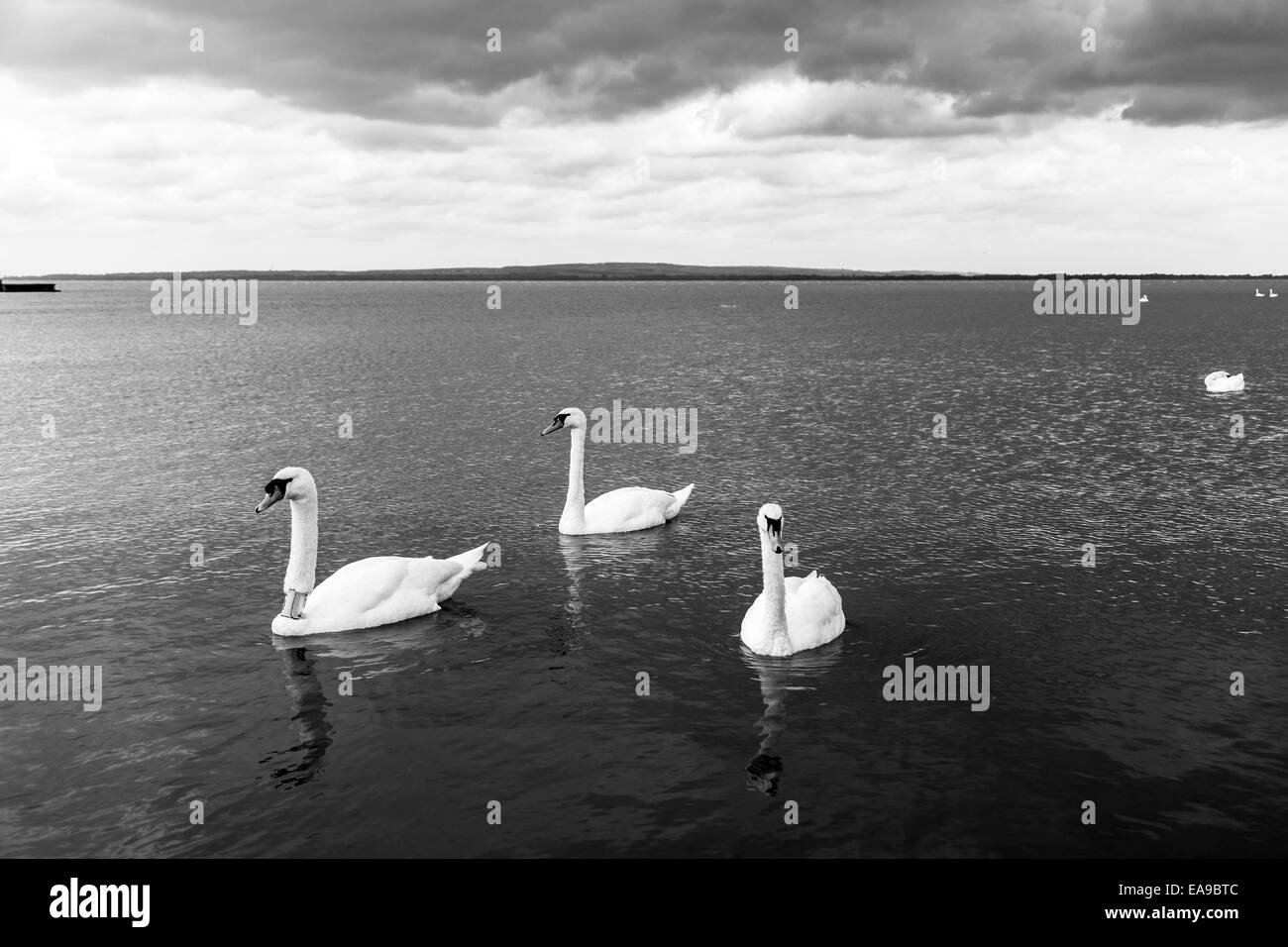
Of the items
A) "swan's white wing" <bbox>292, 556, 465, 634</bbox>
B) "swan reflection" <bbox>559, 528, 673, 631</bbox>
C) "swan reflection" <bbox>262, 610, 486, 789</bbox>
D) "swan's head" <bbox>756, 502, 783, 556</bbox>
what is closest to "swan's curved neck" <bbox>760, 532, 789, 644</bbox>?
"swan's head" <bbox>756, 502, 783, 556</bbox>

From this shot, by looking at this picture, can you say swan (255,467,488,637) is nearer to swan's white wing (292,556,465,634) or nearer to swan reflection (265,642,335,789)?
swan's white wing (292,556,465,634)

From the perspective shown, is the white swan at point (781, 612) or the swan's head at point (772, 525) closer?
the swan's head at point (772, 525)

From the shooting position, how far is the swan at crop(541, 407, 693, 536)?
2716 centimetres

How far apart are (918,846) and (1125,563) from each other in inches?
565

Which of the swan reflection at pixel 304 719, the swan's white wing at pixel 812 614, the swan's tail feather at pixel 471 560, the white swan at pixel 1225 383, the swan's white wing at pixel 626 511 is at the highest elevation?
the white swan at pixel 1225 383

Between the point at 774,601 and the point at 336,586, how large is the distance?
28.7 feet

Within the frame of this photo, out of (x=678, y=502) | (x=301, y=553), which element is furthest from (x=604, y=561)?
(x=301, y=553)

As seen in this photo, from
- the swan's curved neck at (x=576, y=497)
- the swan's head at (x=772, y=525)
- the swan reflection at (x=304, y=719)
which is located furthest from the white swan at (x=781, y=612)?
the swan's curved neck at (x=576, y=497)

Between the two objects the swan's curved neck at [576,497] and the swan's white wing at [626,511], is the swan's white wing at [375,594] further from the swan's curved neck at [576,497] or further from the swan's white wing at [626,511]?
the swan's white wing at [626,511]

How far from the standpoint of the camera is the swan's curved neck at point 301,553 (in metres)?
19.7

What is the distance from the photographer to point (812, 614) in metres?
19.2

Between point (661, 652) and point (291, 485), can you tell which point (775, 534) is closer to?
point (661, 652)
